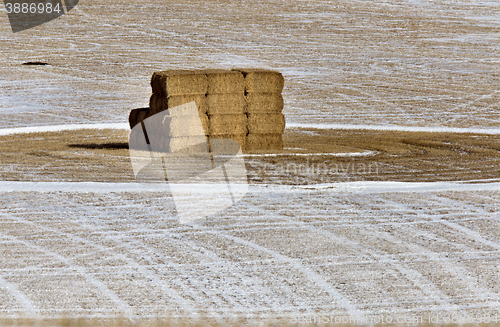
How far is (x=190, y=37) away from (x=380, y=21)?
400 inches

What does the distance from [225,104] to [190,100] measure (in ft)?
2.69

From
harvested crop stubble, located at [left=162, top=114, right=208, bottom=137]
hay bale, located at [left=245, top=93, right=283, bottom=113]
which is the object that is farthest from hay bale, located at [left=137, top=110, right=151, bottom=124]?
hay bale, located at [left=245, top=93, right=283, bottom=113]

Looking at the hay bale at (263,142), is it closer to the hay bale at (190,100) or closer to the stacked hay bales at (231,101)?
the stacked hay bales at (231,101)

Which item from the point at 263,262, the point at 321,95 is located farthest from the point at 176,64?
the point at 263,262

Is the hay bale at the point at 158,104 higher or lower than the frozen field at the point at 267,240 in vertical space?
higher

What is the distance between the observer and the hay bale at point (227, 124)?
13.4 metres

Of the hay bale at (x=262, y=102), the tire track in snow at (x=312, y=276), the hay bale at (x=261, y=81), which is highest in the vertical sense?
the hay bale at (x=261, y=81)

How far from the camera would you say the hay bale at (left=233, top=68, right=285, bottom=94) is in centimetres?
1365

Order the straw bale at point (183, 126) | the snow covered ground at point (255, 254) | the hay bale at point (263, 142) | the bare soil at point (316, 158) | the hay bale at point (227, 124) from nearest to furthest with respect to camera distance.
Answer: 1. the snow covered ground at point (255, 254)
2. the bare soil at point (316, 158)
3. the straw bale at point (183, 126)
4. the hay bale at point (227, 124)
5. the hay bale at point (263, 142)

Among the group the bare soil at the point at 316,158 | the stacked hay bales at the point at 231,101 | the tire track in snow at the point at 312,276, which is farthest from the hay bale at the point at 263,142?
the tire track in snow at the point at 312,276
